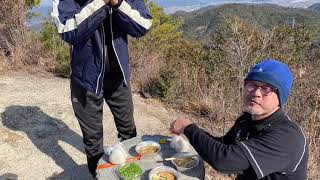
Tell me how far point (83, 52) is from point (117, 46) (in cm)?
25

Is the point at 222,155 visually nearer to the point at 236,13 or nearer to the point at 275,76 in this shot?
the point at 275,76

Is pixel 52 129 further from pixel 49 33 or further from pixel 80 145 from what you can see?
pixel 49 33

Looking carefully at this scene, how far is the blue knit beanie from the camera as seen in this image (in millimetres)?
1976

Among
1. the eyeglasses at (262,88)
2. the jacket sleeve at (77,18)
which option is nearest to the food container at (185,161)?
the eyeglasses at (262,88)

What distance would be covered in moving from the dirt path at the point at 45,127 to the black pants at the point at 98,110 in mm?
660

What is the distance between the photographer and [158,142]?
8.82ft

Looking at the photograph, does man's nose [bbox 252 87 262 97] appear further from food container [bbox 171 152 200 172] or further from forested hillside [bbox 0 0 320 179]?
forested hillside [bbox 0 0 320 179]

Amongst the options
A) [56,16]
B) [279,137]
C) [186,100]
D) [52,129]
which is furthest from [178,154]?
[186,100]

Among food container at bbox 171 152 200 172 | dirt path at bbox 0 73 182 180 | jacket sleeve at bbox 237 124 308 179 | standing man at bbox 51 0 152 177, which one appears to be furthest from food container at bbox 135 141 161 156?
dirt path at bbox 0 73 182 180

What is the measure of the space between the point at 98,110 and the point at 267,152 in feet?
5.20

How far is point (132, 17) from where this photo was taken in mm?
2709

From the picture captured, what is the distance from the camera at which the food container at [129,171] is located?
A: 89.4 inches

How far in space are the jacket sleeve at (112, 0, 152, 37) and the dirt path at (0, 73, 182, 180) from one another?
1676 mm

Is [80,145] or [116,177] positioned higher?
[116,177]
